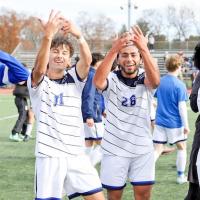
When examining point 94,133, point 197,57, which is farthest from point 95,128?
point 197,57

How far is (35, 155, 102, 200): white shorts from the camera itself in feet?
15.0

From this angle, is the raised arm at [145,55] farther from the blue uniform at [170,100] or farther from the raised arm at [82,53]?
the blue uniform at [170,100]

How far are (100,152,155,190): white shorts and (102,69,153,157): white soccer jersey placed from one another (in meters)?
0.06

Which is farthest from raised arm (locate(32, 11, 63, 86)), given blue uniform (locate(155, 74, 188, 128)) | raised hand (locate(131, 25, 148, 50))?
blue uniform (locate(155, 74, 188, 128))

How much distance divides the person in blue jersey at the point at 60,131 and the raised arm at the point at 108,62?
0.27 m

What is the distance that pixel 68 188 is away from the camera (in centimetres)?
468

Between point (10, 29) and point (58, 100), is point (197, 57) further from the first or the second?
point (10, 29)

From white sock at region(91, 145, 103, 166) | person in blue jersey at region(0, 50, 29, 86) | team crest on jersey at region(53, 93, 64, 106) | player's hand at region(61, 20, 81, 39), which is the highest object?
player's hand at region(61, 20, 81, 39)

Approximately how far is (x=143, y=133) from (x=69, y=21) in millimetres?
1355

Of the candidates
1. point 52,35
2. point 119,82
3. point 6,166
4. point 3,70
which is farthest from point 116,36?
point 6,166

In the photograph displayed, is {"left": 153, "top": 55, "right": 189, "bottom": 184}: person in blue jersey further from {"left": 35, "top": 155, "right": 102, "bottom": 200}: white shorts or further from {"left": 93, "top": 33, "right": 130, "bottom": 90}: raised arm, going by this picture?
{"left": 35, "top": 155, "right": 102, "bottom": 200}: white shorts

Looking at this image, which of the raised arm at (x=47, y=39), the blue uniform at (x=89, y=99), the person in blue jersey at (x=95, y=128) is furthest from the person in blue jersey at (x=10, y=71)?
the person in blue jersey at (x=95, y=128)

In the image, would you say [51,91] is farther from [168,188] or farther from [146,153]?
[168,188]

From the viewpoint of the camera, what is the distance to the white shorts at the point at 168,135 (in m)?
8.00
